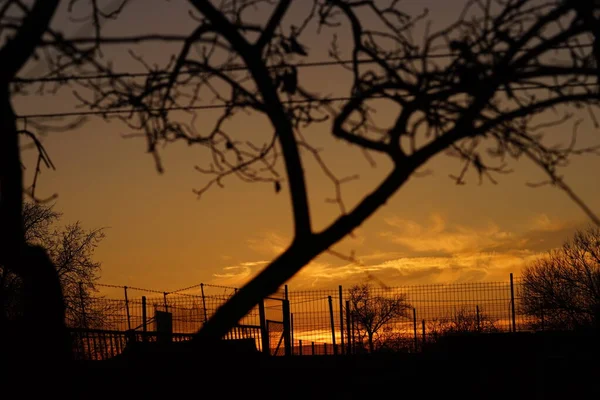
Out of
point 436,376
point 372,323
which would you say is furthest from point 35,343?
point 372,323

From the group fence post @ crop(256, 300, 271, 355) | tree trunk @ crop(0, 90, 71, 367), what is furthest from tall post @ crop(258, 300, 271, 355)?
tree trunk @ crop(0, 90, 71, 367)

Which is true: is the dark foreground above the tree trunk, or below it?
below

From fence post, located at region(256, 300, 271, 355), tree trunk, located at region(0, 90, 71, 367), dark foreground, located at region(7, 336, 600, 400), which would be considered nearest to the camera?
tree trunk, located at region(0, 90, 71, 367)

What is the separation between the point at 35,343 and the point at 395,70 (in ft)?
9.83

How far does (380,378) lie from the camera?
10055 mm

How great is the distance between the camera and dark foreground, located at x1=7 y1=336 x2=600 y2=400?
8.26 meters

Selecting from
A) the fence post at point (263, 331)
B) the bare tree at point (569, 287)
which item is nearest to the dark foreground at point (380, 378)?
the fence post at point (263, 331)

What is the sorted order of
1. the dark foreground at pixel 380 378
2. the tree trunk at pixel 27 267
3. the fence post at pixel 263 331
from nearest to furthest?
the tree trunk at pixel 27 267 → the dark foreground at pixel 380 378 → the fence post at pixel 263 331

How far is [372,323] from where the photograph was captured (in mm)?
42062

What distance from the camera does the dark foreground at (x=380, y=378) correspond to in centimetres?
826

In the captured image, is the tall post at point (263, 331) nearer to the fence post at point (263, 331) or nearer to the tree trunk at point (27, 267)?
the fence post at point (263, 331)

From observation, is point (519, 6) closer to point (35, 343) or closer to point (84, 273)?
point (35, 343)

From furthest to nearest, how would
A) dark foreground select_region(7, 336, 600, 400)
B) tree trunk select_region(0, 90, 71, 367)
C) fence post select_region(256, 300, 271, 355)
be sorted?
fence post select_region(256, 300, 271, 355), dark foreground select_region(7, 336, 600, 400), tree trunk select_region(0, 90, 71, 367)

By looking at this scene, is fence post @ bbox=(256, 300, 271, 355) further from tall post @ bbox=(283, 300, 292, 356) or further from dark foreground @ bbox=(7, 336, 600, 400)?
dark foreground @ bbox=(7, 336, 600, 400)
